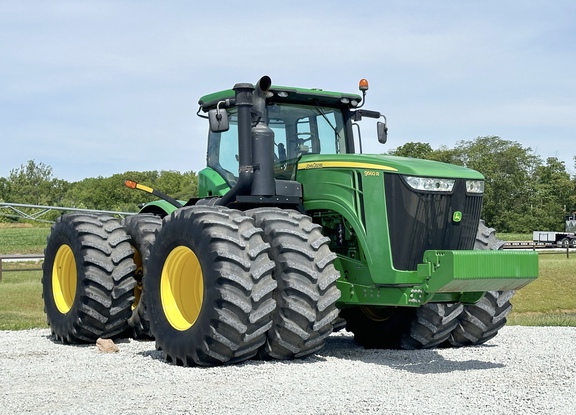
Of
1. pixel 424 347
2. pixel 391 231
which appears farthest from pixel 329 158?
pixel 424 347

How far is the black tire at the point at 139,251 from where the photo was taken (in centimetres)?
1059

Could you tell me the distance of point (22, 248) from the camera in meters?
47.8

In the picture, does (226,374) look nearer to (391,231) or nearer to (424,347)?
(391,231)

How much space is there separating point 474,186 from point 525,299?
2016 cm

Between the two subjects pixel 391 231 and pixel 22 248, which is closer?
pixel 391 231

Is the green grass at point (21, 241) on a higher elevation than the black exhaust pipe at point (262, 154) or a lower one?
lower

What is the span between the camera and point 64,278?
11.3 metres

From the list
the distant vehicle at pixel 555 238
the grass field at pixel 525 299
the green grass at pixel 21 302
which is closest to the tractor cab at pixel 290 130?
the grass field at pixel 525 299

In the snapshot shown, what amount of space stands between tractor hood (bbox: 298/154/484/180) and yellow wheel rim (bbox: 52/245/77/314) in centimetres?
396

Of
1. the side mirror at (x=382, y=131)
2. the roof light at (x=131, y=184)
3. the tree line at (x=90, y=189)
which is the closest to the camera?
the side mirror at (x=382, y=131)

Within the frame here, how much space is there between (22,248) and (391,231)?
42.7m

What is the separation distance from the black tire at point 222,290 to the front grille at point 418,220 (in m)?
1.45

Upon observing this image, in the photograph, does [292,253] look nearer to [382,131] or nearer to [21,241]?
[382,131]

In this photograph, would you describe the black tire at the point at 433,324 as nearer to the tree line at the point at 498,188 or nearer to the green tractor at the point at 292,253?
the green tractor at the point at 292,253
